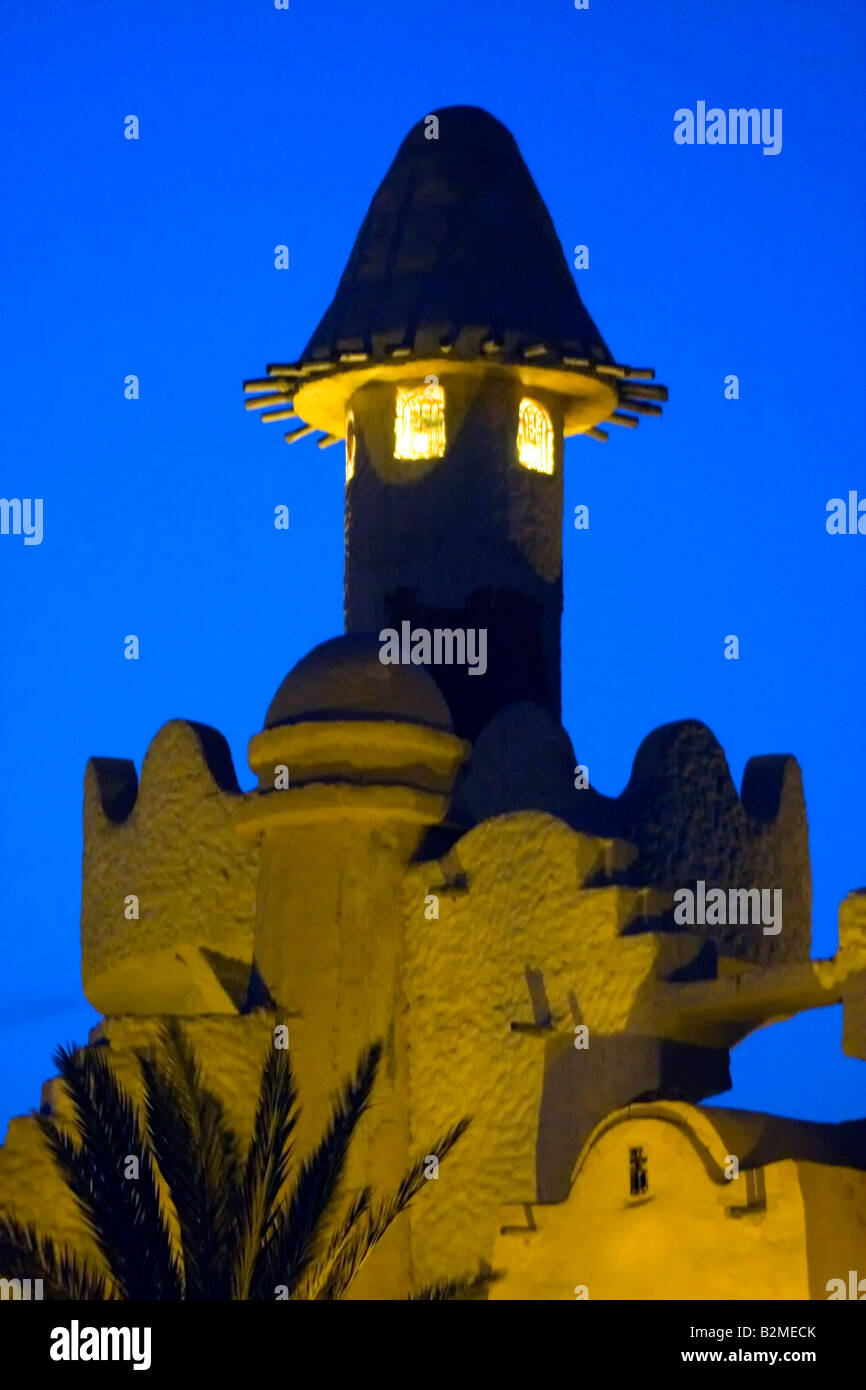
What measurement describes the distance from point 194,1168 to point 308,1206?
795 mm

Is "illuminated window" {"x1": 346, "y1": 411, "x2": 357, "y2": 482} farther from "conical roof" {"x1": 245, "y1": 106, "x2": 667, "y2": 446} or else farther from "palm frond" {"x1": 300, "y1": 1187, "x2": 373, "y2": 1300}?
"palm frond" {"x1": 300, "y1": 1187, "x2": 373, "y2": 1300}

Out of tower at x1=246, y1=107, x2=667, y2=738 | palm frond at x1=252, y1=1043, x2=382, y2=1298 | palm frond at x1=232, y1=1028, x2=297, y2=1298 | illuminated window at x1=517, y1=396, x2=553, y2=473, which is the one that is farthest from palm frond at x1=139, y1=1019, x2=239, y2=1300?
illuminated window at x1=517, y1=396, x2=553, y2=473

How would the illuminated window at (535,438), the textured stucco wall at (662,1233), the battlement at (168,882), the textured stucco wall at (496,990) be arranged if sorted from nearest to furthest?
the textured stucco wall at (662,1233) → the textured stucco wall at (496,990) → the battlement at (168,882) → the illuminated window at (535,438)

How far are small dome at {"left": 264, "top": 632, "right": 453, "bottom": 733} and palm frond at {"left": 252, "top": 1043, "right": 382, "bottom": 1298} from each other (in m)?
3.79

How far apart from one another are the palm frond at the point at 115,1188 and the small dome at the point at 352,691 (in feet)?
15.1

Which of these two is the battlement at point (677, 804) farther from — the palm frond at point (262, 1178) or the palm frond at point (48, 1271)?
the palm frond at point (48, 1271)

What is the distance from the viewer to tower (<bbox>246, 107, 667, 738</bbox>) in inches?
1142

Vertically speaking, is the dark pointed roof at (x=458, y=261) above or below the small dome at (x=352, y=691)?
above

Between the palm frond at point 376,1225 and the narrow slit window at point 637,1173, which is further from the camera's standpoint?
the narrow slit window at point 637,1173

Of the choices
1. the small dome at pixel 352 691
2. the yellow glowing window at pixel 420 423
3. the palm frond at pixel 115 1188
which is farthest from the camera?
the yellow glowing window at pixel 420 423

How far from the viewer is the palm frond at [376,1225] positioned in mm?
22781

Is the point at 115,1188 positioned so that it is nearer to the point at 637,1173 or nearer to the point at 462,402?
the point at 637,1173

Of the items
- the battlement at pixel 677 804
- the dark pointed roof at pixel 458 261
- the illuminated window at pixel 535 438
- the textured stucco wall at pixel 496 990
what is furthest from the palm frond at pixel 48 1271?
the dark pointed roof at pixel 458 261
